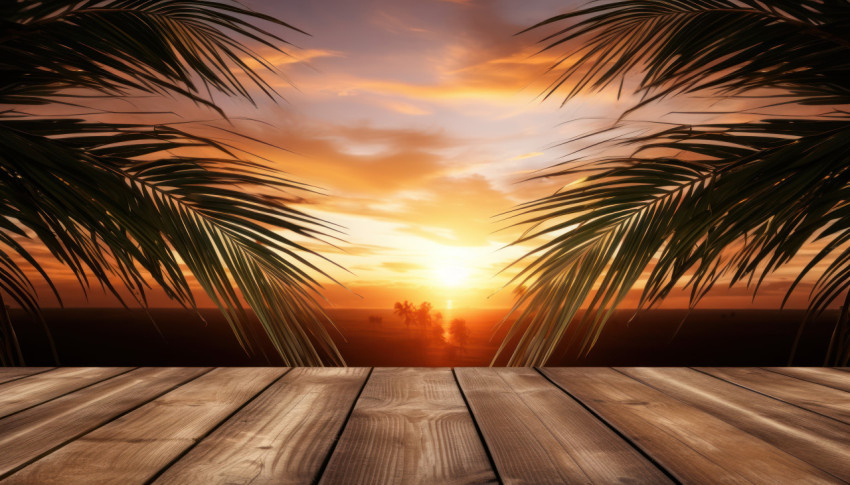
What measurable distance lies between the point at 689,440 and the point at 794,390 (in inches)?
28.0

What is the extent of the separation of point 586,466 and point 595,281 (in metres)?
0.72

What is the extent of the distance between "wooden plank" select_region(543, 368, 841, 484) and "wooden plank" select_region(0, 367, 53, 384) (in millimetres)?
1625

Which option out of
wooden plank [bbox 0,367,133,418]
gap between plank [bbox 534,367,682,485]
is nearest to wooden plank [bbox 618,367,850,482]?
gap between plank [bbox 534,367,682,485]

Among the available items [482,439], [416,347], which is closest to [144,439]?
[482,439]

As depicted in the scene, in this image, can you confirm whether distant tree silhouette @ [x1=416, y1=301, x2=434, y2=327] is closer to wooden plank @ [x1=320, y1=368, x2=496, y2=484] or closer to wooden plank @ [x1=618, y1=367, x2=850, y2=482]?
wooden plank @ [x1=618, y1=367, x2=850, y2=482]

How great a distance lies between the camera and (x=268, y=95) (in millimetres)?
1733

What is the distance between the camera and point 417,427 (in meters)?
1.15

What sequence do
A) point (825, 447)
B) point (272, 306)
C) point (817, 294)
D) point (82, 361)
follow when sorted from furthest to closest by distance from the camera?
1. point (82, 361)
2. point (817, 294)
3. point (272, 306)
4. point (825, 447)

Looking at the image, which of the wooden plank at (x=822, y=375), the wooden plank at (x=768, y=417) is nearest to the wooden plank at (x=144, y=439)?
the wooden plank at (x=768, y=417)

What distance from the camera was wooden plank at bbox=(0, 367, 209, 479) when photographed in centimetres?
104

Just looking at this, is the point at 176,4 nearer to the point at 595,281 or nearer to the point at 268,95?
the point at 268,95

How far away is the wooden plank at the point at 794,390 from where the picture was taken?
138 cm

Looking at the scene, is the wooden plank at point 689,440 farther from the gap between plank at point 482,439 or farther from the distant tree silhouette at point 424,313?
the distant tree silhouette at point 424,313

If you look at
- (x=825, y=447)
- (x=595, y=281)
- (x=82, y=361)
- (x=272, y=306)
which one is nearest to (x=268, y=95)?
(x=272, y=306)
